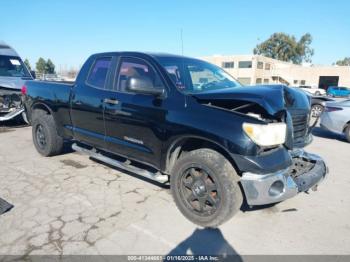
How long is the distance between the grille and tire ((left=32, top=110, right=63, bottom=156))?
4.09 metres

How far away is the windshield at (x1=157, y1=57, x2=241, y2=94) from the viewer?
3.74m

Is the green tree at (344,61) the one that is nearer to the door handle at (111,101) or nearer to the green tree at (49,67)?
the green tree at (49,67)

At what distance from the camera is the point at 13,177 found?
4.56 meters

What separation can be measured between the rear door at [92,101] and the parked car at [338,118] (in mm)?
6642

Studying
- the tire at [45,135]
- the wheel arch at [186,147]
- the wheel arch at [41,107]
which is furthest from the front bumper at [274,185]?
the wheel arch at [41,107]

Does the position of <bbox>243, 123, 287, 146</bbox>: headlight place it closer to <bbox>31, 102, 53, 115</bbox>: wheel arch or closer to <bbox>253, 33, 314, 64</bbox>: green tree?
<bbox>31, 102, 53, 115</bbox>: wheel arch

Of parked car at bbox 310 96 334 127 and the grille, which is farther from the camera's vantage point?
parked car at bbox 310 96 334 127

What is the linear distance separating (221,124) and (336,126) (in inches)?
256

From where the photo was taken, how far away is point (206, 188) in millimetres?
3227

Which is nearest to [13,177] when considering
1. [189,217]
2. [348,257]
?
[189,217]

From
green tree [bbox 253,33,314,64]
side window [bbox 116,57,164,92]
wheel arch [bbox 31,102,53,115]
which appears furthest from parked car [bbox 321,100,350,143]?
green tree [bbox 253,33,314,64]

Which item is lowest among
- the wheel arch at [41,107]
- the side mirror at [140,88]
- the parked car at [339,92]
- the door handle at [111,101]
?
the parked car at [339,92]

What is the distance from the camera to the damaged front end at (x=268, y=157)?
2.92 m

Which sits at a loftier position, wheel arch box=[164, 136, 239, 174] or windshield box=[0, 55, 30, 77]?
windshield box=[0, 55, 30, 77]
